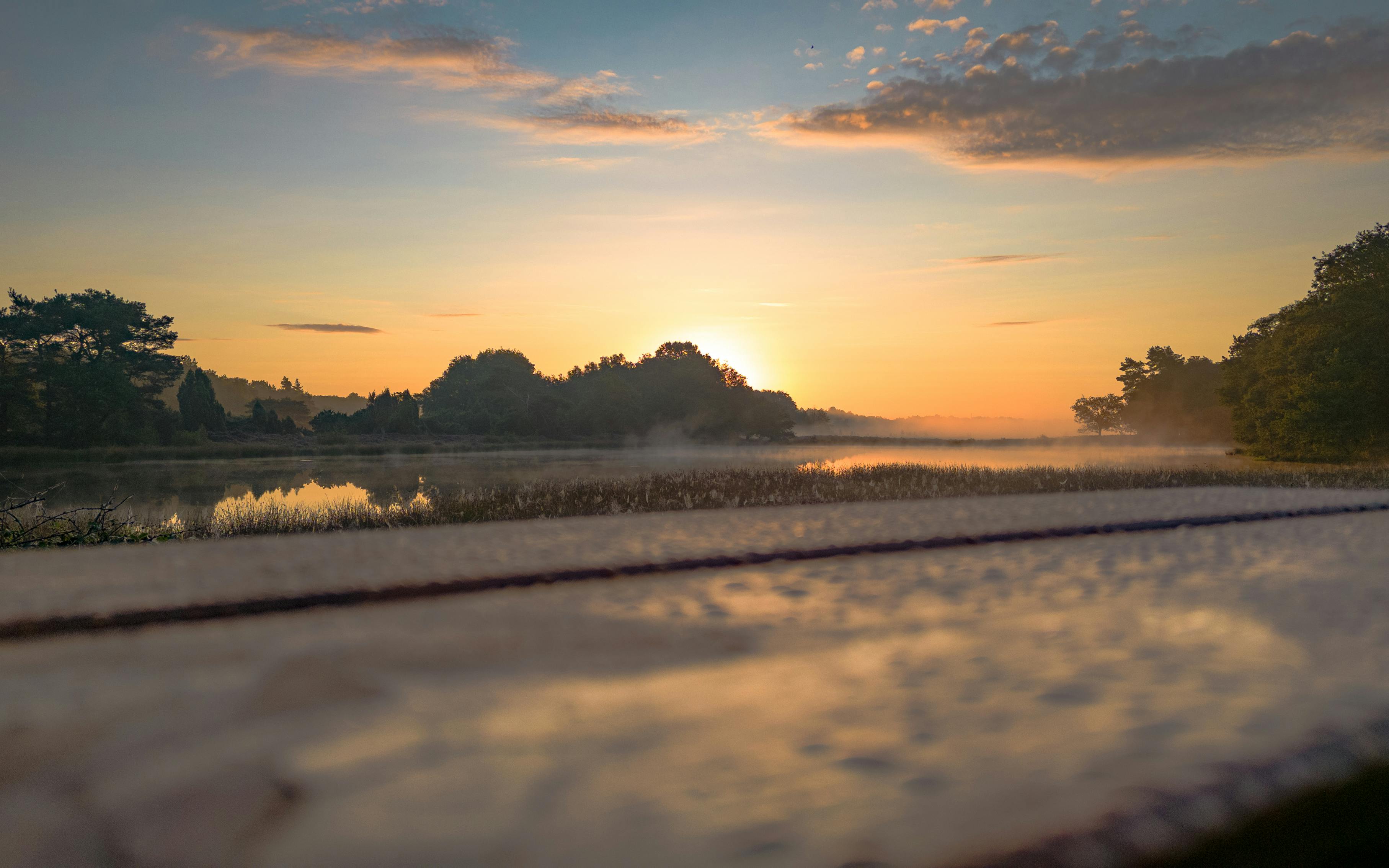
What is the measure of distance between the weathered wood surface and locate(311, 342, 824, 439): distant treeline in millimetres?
58195

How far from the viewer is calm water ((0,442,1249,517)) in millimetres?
21219

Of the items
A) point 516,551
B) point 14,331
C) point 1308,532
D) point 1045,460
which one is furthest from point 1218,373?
point 14,331

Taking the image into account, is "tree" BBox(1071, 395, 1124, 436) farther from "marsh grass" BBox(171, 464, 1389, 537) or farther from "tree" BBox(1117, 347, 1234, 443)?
"marsh grass" BBox(171, 464, 1389, 537)

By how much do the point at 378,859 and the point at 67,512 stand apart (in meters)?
11.2

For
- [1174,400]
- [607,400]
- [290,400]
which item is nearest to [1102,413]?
[1174,400]

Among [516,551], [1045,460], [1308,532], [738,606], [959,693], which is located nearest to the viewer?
[959,693]

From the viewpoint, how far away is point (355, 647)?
4641mm

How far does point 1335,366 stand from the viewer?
30.1 metres

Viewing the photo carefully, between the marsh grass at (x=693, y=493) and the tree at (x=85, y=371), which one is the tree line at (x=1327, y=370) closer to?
the marsh grass at (x=693, y=493)

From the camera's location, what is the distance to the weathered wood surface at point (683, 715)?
2465 millimetres

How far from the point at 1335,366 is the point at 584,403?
5229 cm

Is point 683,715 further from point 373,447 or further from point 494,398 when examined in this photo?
point 494,398

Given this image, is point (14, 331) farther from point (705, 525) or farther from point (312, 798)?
point (312, 798)

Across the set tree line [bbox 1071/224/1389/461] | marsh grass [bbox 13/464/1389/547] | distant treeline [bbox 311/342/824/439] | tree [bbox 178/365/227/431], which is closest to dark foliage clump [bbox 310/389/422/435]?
distant treeline [bbox 311/342/824/439]
